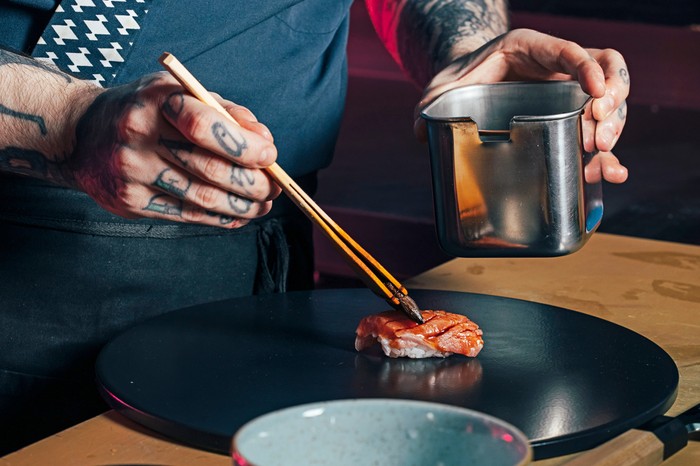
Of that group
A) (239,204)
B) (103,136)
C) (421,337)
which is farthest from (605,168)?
(103,136)

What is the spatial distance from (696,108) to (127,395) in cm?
347

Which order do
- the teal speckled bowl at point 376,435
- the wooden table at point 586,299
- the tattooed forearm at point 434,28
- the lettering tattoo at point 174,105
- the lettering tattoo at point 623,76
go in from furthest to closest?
the tattooed forearm at point 434,28, the lettering tattoo at point 623,76, the lettering tattoo at point 174,105, the wooden table at point 586,299, the teal speckled bowl at point 376,435

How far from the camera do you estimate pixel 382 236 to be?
280cm

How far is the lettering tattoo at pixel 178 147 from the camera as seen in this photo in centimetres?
100

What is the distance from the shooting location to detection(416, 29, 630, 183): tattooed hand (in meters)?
1.22

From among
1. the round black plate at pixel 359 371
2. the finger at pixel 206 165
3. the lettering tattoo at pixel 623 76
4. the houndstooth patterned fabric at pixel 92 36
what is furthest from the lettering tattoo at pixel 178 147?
the lettering tattoo at pixel 623 76

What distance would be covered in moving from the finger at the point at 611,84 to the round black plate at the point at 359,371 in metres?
0.25

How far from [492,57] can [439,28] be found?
321 mm

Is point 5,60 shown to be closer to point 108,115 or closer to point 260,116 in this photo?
point 108,115

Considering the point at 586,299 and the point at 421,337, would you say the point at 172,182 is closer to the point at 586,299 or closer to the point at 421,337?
the point at 421,337

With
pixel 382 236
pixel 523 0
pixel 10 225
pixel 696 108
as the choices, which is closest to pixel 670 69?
pixel 696 108

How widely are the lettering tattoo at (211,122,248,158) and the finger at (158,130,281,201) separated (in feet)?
0.11

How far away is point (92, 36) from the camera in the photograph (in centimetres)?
132

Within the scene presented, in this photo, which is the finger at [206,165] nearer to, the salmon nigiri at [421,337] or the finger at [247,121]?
the finger at [247,121]
